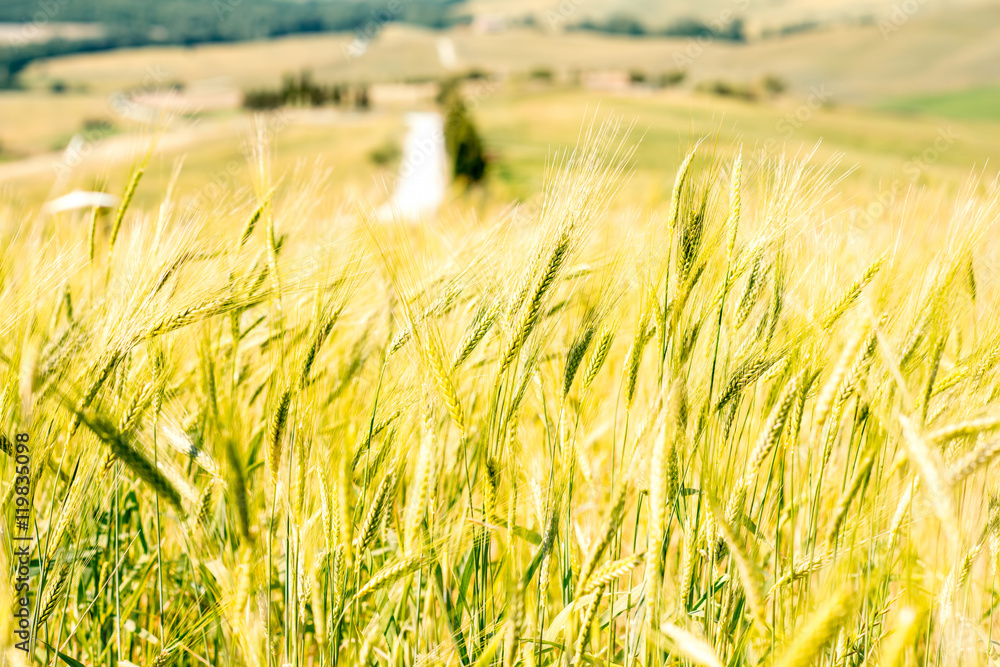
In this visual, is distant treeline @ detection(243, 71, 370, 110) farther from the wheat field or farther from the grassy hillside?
the wheat field

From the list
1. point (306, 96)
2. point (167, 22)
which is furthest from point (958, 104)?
point (167, 22)

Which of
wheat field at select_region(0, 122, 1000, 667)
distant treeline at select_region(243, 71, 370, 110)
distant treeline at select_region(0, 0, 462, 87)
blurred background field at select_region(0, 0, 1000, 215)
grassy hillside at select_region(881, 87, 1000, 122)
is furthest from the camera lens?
distant treeline at select_region(0, 0, 462, 87)

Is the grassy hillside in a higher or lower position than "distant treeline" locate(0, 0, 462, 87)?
lower

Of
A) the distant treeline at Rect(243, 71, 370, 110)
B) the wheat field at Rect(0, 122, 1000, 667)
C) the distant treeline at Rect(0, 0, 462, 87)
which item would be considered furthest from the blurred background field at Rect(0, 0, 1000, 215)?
the distant treeline at Rect(243, 71, 370, 110)

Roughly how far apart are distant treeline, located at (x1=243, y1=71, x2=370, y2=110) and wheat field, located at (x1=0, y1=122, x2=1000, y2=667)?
173 ft

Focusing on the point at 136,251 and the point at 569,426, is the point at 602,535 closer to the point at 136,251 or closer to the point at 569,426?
the point at 569,426

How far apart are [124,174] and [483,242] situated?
3.01 ft

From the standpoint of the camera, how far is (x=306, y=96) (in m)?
52.1

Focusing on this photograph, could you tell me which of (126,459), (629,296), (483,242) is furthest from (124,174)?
(629,296)

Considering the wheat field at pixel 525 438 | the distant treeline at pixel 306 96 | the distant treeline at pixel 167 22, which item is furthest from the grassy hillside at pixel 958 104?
the distant treeline at pixel 167 22

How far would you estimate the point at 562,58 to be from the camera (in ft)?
279

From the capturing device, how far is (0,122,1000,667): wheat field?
904 mm

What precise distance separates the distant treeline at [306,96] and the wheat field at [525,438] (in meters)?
52.9

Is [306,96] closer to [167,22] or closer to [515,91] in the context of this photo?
[515,91]
